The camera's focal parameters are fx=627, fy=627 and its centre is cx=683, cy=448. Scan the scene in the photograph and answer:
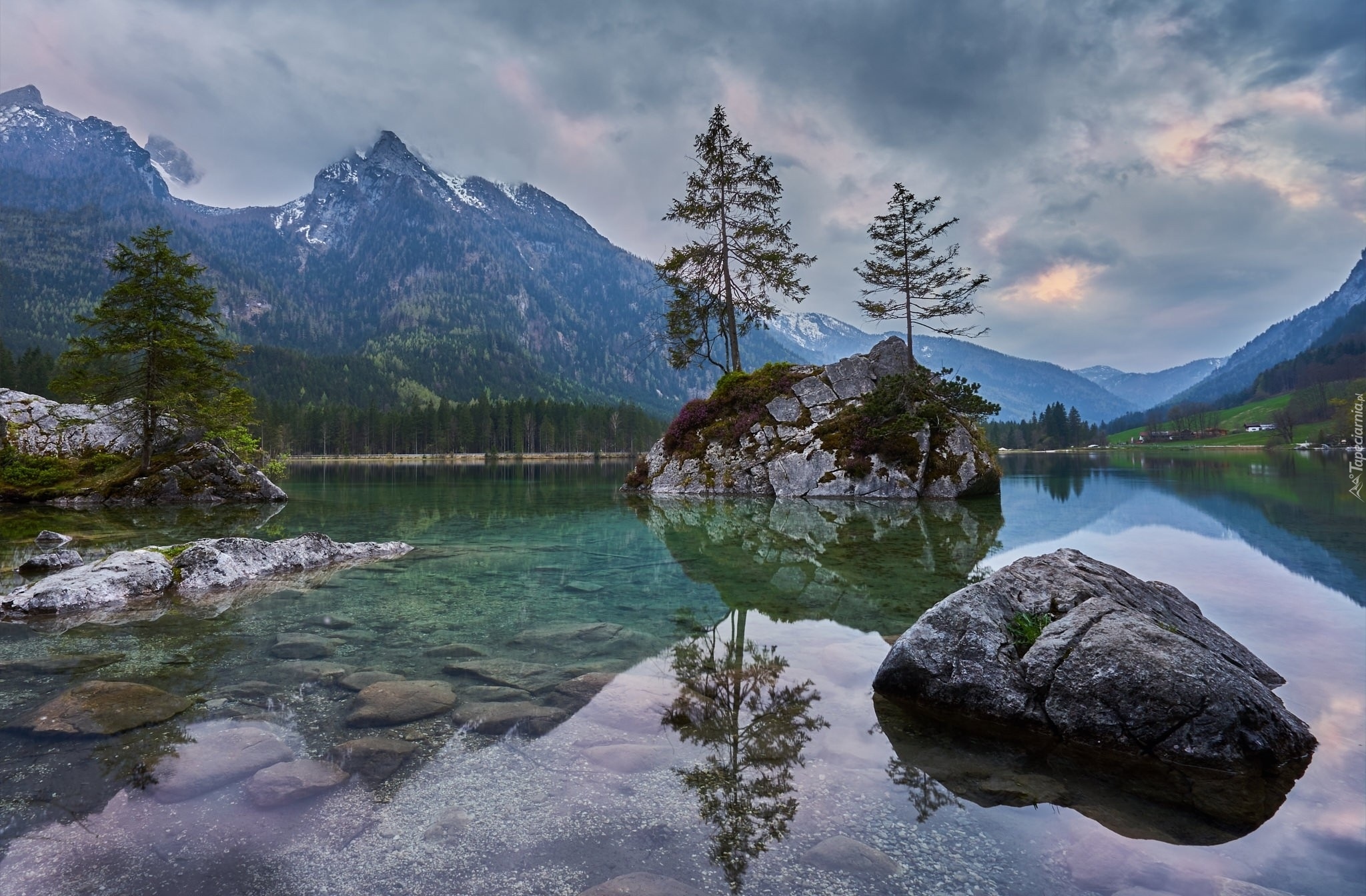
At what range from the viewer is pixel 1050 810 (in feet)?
17.8

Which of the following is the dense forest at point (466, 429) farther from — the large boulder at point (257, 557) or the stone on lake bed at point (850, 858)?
the stone on lake bed at point (850, 858)

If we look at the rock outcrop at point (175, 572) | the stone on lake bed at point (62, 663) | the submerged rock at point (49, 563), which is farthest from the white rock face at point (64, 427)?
the stone on lake bed at point (62, 663)

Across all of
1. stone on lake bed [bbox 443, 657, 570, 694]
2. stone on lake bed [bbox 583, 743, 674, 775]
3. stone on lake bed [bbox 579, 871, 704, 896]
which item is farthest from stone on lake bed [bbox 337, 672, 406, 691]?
stone on lake bed [bbox 579, 871, 704, 896]

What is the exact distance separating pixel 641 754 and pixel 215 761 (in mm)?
4105

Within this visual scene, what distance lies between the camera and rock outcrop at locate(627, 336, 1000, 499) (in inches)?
1464

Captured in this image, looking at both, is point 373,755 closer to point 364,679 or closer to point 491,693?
point 491,693

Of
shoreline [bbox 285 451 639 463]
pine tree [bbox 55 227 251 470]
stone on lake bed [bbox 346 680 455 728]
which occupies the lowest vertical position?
stone on lake bed [bbox 346 680 455 728]

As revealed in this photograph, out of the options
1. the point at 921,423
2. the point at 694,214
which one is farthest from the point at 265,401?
the point at 921,423

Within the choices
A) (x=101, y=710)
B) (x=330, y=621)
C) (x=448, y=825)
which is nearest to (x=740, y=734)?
(x=448, y=825)

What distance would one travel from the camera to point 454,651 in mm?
9711

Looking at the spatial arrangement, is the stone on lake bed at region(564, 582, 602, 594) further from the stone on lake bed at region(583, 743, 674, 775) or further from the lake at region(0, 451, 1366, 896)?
the stone on lake bed at region(583, 743, 674, 775)

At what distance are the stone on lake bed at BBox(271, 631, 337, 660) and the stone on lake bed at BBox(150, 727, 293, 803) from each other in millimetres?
2711

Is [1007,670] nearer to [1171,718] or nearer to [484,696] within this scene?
[1171,718]

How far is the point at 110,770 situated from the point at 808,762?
6558mm
